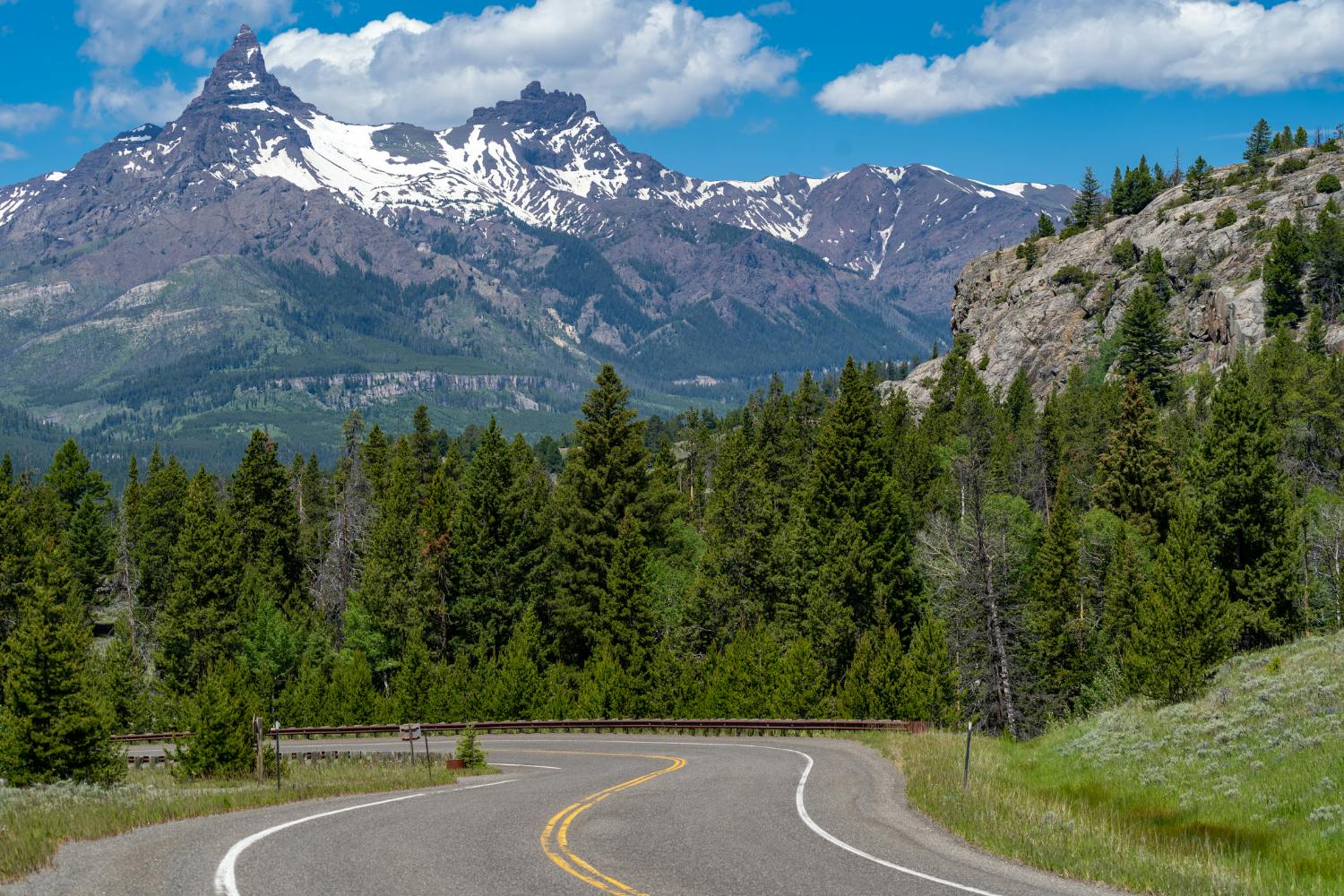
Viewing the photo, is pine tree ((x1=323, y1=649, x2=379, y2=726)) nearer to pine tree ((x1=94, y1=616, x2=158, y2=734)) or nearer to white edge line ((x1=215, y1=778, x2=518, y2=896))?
pine tree ((x1=94, y1=616, x2=158, y2=734))

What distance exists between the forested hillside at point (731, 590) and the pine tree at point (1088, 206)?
97998 mm

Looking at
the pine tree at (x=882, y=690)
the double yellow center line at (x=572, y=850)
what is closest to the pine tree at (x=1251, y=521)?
the pine tree at (x=882, y=690)

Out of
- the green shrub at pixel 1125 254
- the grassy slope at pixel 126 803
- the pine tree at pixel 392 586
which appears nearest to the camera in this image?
the grassy slope at pixel 126 803

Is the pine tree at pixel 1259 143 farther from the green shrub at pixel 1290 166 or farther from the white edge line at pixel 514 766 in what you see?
the white edge line at pixel 514 766

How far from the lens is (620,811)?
20656mm

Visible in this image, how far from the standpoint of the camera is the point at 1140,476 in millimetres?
73812

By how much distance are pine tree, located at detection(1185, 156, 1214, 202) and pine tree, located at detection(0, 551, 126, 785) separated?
6489 inches

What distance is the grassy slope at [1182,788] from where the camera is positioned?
52.0 feet

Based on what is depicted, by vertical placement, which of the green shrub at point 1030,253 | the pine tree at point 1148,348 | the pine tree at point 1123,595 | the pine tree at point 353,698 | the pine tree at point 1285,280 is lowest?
the pine tree at point 353,698

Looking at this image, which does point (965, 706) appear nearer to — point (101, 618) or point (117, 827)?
point (117, 827)

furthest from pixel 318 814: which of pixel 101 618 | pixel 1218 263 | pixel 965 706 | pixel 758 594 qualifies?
pixel 1218 263

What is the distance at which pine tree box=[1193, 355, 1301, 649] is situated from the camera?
60.0 m

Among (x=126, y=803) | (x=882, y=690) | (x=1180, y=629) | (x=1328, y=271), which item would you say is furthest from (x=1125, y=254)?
(x=126, y=803)

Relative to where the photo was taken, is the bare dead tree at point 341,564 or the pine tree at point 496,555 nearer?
the pine tree at point 496,555
